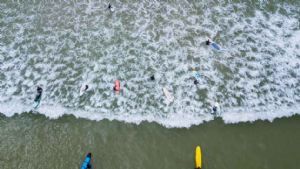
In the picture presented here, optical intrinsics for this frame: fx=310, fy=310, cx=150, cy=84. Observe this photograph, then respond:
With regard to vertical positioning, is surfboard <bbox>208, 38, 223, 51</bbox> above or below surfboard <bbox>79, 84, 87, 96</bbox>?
above

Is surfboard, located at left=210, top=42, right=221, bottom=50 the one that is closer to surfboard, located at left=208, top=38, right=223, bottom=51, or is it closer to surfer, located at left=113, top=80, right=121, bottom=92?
surfboard, located at left=208, top=38, right=223, bottom=51

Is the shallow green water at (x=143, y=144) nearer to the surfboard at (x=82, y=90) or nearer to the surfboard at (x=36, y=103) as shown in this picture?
the surfboard at (x=36, y=103)

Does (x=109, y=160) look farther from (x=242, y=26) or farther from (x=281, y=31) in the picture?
(x=281, y=31)

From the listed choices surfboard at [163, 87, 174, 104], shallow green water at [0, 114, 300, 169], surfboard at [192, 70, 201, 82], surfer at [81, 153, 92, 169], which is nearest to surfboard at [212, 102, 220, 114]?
shallow green water at [0, 114, 300, 169]

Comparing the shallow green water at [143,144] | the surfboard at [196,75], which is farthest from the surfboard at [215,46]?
the shallow green water at [143,144]

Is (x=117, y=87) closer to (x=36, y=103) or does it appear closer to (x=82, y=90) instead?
(x=82, y=90)

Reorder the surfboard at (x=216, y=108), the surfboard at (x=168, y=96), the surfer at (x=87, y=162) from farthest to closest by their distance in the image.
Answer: the surfboard at (x=168, y=96), the surfboard at (x=216, y=108), the surfer at (x=87, y=162)
